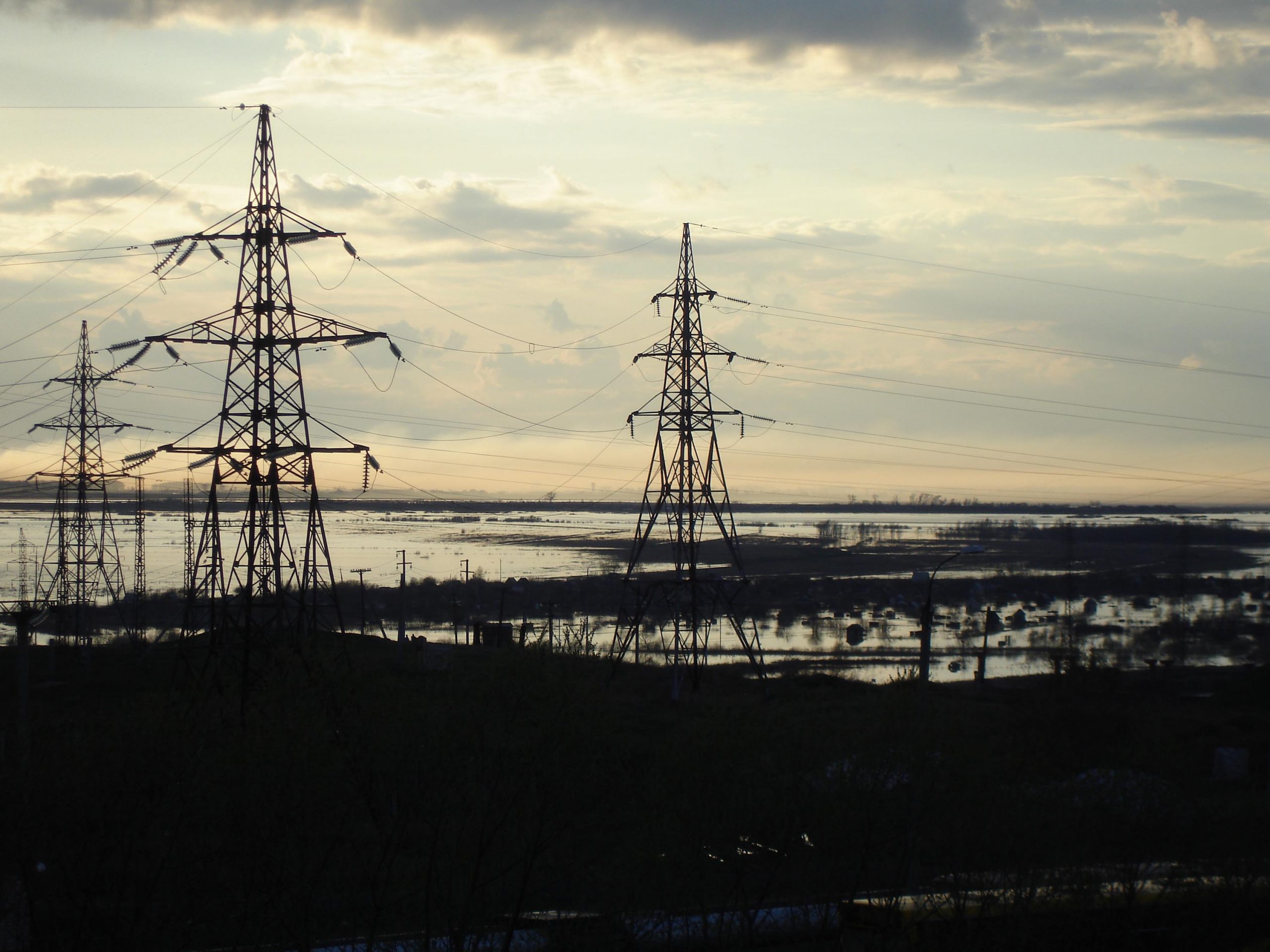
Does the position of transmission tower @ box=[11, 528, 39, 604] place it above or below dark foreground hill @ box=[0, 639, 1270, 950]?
above

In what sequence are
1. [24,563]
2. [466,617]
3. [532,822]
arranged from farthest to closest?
[466,617] → [24,563] → [532,822]

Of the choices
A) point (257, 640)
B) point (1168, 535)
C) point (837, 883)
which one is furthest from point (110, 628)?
point (1168, 535)

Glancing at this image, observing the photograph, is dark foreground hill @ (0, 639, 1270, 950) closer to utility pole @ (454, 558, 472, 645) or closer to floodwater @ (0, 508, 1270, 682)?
floodwater @ (0, 508, 1270, 682)

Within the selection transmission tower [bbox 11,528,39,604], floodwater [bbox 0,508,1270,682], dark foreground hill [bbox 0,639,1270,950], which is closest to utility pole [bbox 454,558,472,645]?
floodwater [bbox 0,508,1270,682]

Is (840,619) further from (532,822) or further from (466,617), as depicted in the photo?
(532,822)

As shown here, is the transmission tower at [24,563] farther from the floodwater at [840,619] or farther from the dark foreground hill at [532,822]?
the dark foreground hill at [532,822]

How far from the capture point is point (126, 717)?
17.6 meters

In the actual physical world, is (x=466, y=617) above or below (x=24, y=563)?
below

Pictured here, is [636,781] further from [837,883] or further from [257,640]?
[257,640]

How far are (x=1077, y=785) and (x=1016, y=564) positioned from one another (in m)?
127

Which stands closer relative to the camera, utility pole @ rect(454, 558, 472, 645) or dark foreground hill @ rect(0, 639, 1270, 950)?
dark foreground hill @ rect(0, 639, 1270, 950)

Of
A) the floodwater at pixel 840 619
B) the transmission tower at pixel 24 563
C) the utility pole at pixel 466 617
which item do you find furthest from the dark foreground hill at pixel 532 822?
the utility pole at pixel 466 617

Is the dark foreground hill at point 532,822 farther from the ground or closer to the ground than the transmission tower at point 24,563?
closer to the ground

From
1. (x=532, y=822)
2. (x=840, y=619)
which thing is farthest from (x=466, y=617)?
(x=532, y=822)
